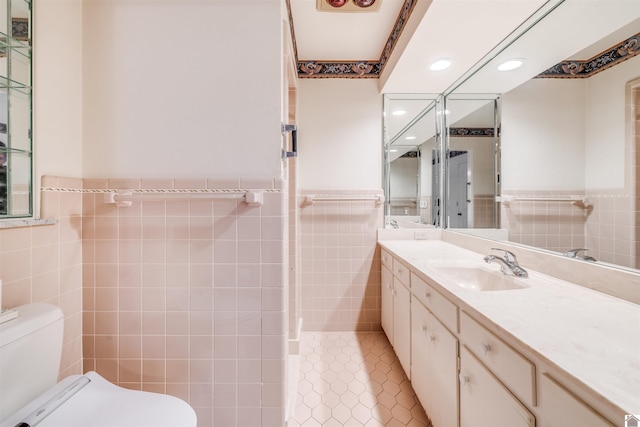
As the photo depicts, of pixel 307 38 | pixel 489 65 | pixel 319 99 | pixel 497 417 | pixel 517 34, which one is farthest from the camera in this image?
pixel 319 99

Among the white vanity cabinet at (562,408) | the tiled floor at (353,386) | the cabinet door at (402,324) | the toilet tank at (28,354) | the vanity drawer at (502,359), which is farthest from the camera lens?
the cabinet door at (402,324)

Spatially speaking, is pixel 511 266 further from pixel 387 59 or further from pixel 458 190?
pixel 387 59

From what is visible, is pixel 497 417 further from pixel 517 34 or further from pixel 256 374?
pixel 517 34

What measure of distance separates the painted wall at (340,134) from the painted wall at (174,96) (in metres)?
1.14

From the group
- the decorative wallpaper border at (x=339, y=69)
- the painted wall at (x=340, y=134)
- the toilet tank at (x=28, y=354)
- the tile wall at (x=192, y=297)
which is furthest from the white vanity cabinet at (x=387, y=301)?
the toilet tank at (x=28, y=354)

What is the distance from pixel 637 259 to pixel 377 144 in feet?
5.77

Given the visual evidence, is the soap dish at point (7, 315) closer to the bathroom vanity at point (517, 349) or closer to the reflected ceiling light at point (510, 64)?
the bathroom vanity at point (517, 349)

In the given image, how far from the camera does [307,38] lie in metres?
2.01

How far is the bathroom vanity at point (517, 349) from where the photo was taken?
563mm

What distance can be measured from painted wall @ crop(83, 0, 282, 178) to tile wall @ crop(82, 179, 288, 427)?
13cm

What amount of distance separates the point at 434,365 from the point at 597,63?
4.85 feet

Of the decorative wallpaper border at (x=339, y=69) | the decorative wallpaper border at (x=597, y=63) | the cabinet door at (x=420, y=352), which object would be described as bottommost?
the cabinet door at (x=420, y=352)

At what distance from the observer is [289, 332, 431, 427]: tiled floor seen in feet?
4.80

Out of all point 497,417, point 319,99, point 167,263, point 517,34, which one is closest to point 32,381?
point 167,263
